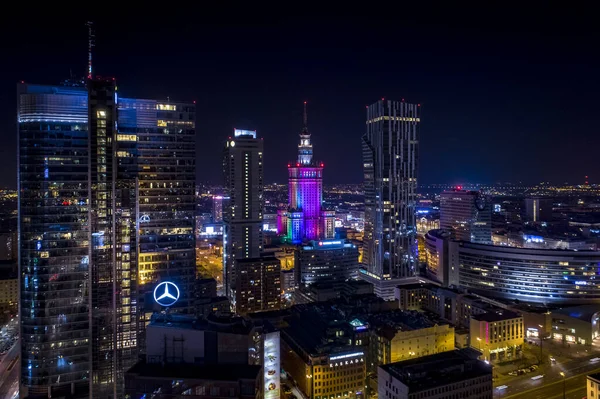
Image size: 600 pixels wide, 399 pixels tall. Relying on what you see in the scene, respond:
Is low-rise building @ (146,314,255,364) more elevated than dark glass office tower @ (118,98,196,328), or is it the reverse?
dark glass office tower @ (118,98,196,328)

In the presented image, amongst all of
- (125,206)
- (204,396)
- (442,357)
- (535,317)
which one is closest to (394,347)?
(442,357)

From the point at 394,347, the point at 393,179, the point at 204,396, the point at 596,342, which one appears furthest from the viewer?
the point at 393,179

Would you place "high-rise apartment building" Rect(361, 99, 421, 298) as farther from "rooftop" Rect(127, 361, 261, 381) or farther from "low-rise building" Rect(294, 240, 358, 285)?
"rooftop" Rect(127, 361, 261, 381)

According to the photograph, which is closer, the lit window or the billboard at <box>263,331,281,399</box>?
the billboard at <box>263,331,281,399</box>

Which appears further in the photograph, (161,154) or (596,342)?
(596,342)

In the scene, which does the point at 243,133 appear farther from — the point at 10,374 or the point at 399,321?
the point at 10,374

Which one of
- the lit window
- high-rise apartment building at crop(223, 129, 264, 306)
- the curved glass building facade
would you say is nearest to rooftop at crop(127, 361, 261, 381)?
the lit window

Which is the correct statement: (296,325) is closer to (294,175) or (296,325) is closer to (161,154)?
(161,154)
